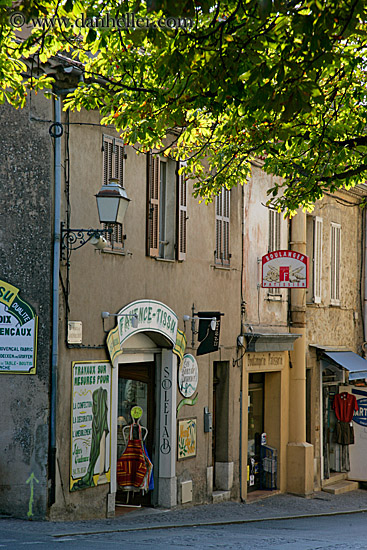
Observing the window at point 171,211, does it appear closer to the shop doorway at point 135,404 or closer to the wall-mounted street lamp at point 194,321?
the wall-mounted street lamp at point 194,321


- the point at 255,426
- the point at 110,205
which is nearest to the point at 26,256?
the point at 110,205

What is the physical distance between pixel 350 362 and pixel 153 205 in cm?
889

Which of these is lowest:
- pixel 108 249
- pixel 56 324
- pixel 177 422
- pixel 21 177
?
pixel 177 422

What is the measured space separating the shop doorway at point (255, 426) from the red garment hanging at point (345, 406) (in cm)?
316

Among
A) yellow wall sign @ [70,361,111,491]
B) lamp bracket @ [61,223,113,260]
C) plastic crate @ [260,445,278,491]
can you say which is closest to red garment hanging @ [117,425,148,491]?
yellow wall sign @ [70,361,111,491]

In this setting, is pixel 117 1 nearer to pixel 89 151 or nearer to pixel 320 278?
pixel 89 151

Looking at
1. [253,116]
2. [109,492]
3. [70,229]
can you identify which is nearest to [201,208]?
[70,229]

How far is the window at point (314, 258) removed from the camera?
20703mm

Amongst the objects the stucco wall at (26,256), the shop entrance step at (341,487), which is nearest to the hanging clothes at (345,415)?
the shop entrance step at (341,487)

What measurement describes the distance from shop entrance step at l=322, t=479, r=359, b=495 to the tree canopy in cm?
1060

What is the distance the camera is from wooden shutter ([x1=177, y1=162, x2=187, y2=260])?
1502cm

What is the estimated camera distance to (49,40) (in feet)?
28.6

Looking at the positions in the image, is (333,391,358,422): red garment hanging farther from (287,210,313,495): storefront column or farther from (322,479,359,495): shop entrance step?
(287,210,313,495): storefront column

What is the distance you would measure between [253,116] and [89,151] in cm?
399
